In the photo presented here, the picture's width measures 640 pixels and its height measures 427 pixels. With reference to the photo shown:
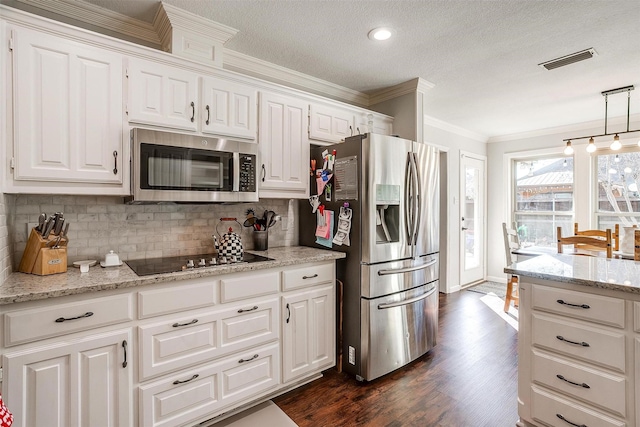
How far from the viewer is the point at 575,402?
5.43 ft

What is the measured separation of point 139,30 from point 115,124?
2.75 feet

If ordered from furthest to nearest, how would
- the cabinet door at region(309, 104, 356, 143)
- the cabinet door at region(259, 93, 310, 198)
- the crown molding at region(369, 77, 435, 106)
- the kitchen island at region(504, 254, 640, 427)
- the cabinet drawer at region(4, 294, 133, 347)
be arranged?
the crown molding at region(369, 77, 435, 106) < the cabinet door at region(309, 104, 356, 143) < the cabinet door at region(259, 93, 310, 198) < the kitchen island at region(504, 254, 640, 427) < the cabinet drawer at region(4, 294, 133, 347)

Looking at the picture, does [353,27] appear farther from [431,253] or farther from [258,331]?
[258,331]

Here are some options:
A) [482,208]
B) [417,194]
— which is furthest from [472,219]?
[417,194]

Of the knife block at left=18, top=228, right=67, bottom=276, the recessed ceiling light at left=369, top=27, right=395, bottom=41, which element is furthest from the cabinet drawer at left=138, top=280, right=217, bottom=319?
the recessed ceiling light at left=369, top=27, right=395, bottom=41

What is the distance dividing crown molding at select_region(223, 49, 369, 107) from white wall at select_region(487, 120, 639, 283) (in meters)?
3.15

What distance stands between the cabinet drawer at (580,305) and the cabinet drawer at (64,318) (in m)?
2.18

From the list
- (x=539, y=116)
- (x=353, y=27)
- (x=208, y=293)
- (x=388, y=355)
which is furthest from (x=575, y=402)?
(x=539, y=116)

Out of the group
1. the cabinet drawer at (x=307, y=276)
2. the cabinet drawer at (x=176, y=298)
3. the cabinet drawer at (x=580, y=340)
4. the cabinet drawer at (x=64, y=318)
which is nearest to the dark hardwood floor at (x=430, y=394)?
the cabinet drawer at (x=580, y=340)

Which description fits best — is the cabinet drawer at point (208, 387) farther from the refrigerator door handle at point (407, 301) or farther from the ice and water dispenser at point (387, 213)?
the ice and water dispenser at point (387, 213)

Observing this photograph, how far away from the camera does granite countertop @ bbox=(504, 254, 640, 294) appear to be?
5.06ft

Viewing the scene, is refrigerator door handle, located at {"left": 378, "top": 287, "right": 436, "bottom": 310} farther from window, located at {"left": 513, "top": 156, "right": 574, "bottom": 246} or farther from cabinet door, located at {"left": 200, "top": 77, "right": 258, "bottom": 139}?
window, located at {"left": 513, "top": 156, "right": 574, "bottom": 246}

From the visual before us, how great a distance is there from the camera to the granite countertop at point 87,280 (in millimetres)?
1386

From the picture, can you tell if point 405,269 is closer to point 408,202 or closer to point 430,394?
point 408,202
